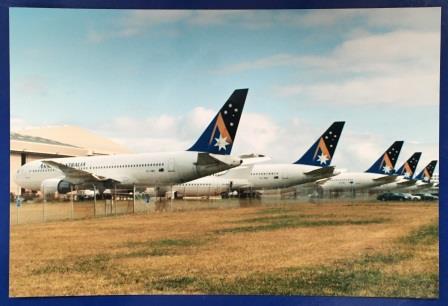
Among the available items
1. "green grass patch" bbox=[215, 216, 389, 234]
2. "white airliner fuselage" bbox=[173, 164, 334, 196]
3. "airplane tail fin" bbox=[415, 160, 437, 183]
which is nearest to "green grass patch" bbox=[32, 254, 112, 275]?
"green grass patch" bbox=[215, 216, 389, 234]

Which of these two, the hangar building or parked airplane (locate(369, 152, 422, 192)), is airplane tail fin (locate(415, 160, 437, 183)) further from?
the hangar building

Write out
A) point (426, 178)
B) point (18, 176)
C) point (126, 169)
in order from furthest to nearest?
point (126, 169)
point (426, 178)
point (18, 176)

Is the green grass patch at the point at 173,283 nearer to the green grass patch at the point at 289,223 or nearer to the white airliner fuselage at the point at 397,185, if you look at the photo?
the green grass patch at the point at 289,223

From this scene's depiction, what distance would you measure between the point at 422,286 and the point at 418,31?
101 inches

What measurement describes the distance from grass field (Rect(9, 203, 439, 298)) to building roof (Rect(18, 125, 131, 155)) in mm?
994

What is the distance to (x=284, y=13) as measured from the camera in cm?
605

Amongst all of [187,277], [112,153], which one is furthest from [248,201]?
[187,277]

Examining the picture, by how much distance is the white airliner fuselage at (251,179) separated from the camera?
39.9 ft

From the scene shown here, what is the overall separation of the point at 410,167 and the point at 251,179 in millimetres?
8431

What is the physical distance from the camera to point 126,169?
409 inches

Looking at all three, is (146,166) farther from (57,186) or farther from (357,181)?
(357,181)

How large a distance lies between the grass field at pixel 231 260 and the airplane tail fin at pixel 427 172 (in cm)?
34

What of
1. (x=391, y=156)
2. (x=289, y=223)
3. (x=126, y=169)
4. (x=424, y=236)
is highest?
(x=126, y=169)

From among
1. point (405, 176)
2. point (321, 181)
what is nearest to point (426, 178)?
point (405, 176)
